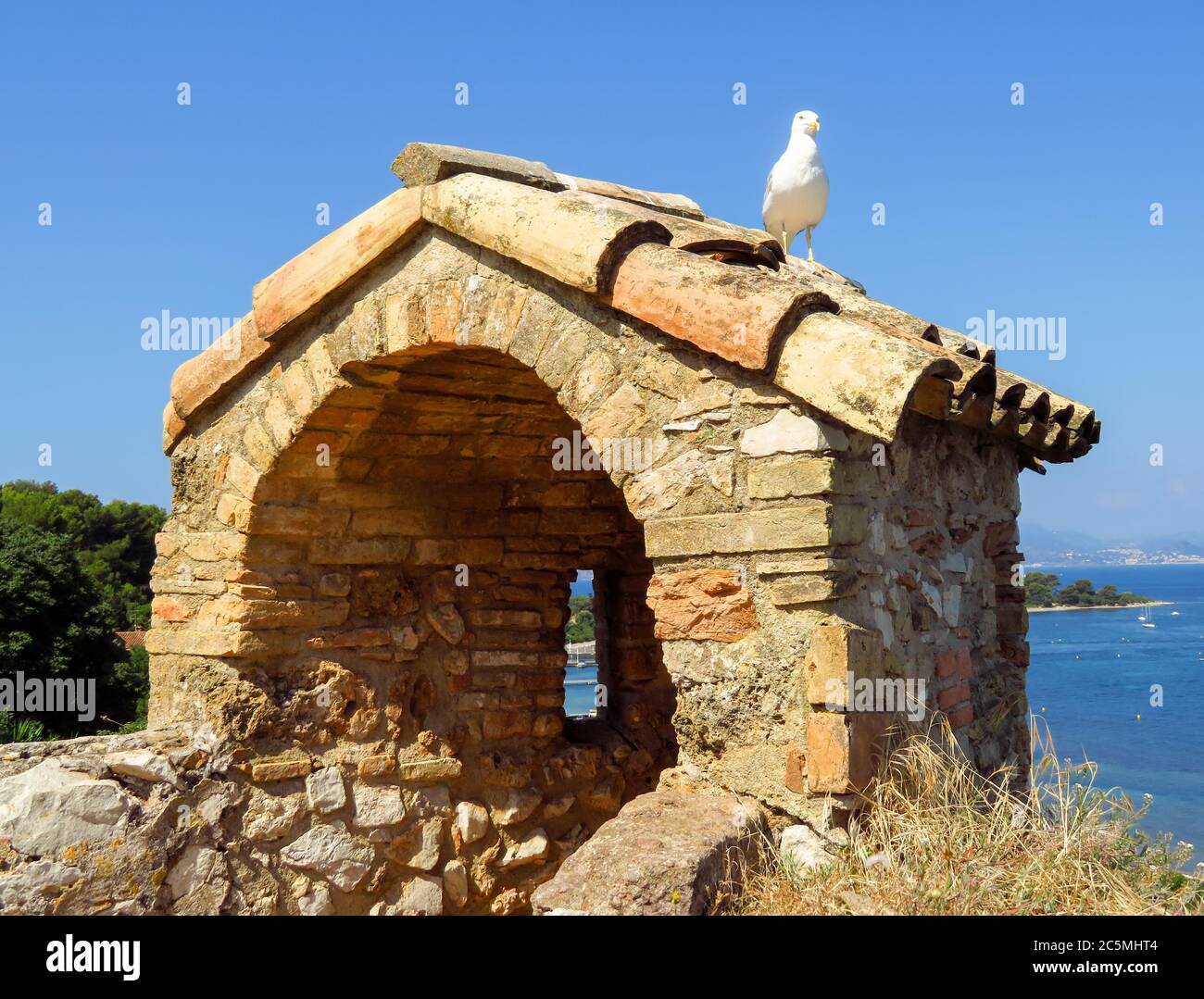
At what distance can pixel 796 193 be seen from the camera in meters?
5.30

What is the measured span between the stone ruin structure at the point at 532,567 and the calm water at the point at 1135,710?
2.50m

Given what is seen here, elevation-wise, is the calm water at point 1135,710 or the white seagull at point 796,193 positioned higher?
the white seagull at point 796,193

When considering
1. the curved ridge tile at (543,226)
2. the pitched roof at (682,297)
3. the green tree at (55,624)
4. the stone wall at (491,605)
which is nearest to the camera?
the pitched roof at (682,297)

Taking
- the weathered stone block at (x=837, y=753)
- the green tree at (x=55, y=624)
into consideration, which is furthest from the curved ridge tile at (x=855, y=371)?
the green tree at (x=55, y=624)

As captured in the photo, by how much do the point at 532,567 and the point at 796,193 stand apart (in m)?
2.21

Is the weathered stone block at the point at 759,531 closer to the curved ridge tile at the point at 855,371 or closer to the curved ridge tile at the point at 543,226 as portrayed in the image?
the curved ridge tile at the point at 855,371

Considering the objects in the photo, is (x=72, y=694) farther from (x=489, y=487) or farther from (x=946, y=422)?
(x=946, y=422)

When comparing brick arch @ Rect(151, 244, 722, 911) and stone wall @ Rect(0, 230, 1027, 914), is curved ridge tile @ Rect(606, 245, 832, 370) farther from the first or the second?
brick arch @ Rect(151, 244, 722, 911)

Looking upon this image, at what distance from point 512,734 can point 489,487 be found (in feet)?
3.98

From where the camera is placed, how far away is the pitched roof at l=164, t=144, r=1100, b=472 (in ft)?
11.4

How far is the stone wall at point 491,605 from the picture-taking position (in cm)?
363

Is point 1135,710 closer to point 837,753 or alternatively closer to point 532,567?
point 532,567

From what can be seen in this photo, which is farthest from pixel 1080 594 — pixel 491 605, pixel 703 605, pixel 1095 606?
pixel 703 605
